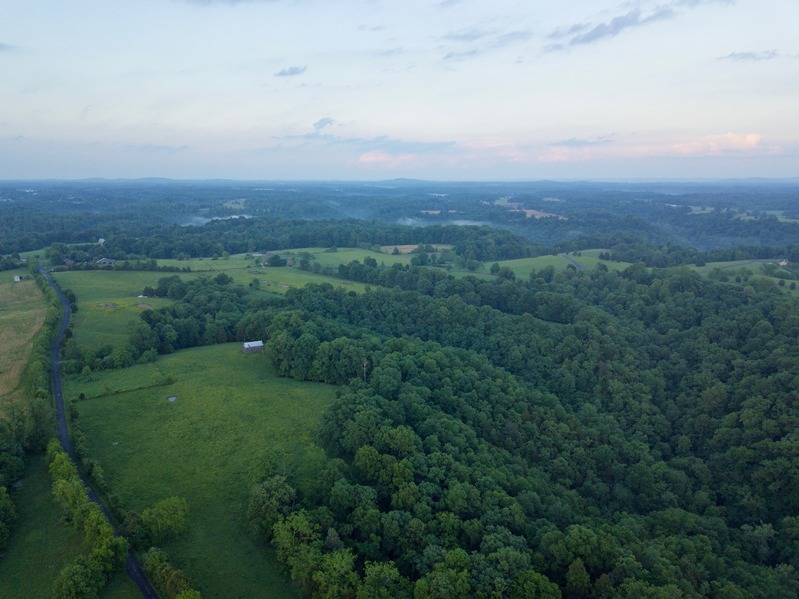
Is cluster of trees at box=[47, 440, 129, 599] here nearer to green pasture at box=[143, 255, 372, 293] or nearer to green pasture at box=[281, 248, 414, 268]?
green pasture at box=[143, 255, 372, 293]

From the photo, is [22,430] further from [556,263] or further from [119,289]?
[556,263]

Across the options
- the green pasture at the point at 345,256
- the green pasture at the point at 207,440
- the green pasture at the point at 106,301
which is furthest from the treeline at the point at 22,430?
the green pasture at the point at 345,256

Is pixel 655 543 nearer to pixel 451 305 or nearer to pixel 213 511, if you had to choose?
pixel 213 511

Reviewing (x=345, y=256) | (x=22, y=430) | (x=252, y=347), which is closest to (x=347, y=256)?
(x=345, y=256)

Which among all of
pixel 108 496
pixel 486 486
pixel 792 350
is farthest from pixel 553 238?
pixel 108 496

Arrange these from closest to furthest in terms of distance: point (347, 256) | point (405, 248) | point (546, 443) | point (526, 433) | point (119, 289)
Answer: point (546, 443), point (526, 433), point (119, 289), point (347, 256), point (405, 248)

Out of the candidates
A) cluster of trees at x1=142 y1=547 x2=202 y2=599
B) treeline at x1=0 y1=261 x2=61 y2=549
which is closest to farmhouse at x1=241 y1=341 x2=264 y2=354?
treeline at x1=0 y1=261 x2=61 y2=549
